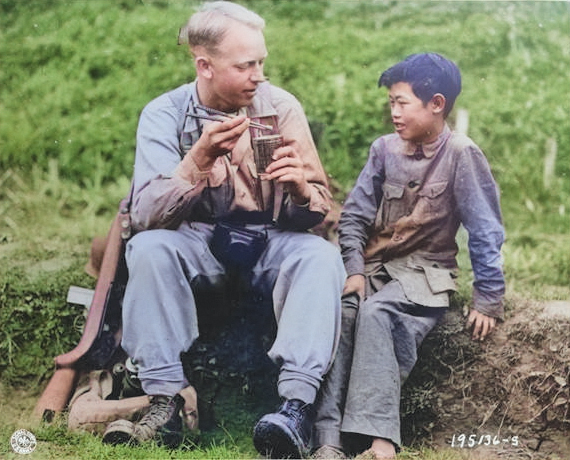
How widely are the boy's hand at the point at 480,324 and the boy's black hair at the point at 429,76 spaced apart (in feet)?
3.16

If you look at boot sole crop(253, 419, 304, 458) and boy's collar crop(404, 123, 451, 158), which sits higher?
boy's collar crop(404, 123, 451, 158)

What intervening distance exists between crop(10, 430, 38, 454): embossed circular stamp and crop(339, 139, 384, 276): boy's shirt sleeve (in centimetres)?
165

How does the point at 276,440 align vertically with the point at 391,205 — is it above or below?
below

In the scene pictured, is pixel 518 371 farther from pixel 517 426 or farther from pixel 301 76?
pixel 301 76

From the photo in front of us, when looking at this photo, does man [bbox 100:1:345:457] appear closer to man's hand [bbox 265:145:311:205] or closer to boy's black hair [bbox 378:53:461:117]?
man's hand [bbox 265:145:311:205]

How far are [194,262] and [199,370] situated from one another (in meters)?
0.56

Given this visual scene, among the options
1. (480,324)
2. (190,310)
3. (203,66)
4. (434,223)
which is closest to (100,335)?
(190,310)

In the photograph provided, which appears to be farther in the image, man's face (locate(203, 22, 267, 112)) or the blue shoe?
man's face (locate(203, 22, 267, 112))

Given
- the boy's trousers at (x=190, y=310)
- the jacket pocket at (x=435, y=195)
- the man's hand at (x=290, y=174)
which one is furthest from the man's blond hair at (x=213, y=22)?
the jacket pocket at (x=435, y=195)

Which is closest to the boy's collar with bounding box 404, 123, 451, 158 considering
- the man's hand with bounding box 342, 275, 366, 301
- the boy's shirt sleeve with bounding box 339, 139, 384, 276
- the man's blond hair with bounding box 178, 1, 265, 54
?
the boy's shirt sleeve with bounding box 339, 139, 384, 276

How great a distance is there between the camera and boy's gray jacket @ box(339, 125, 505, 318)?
14.6 feet

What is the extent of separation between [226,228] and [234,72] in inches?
28.5

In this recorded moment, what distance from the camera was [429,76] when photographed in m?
4.48

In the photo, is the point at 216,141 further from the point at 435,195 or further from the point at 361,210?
the point at 435,195
